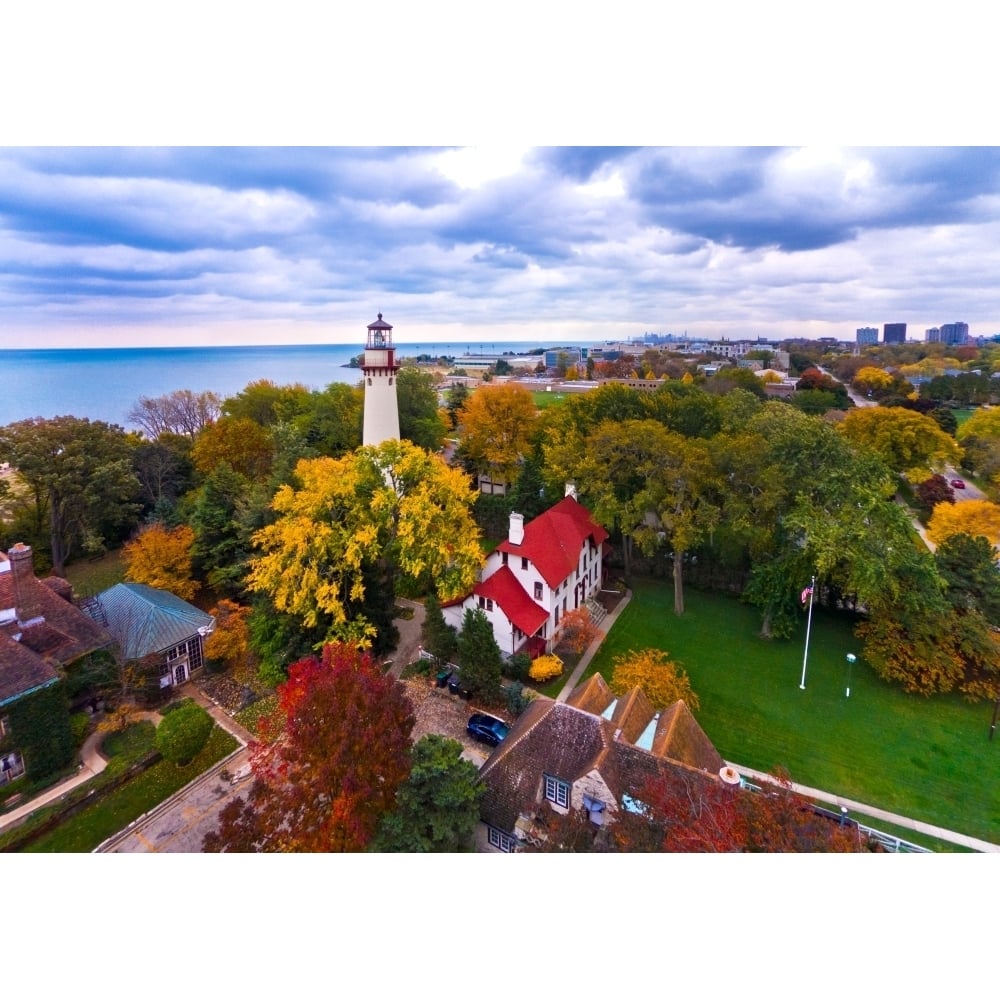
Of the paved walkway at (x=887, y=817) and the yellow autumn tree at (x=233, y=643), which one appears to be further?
the yellow autumn tree at (x=233, y=643)

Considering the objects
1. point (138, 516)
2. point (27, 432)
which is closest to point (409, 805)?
point (27, 432)

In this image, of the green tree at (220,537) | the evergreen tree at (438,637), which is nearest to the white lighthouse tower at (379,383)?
the green tree at (220,537)

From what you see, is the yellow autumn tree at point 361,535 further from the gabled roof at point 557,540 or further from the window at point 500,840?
the window at point 500,840

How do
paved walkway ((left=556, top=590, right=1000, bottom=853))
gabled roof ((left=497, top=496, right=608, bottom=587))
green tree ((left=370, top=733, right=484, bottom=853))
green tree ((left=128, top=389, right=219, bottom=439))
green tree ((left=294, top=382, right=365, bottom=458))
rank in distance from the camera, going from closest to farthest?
1. green tree ((left=370, top=733, right=484, bottom=853))
2. paved walkway ((left=556, top=590, right=1000, bottom=853))
3. gabled roof ((left=497, top=496, right=608, bottom=587))
4. green tree ((left=294, top=382, right=365, bottom=458))
5. green tree ((left=128, top=389, right=219, bottom=439))

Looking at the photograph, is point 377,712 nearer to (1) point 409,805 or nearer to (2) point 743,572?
(1) point 409,805

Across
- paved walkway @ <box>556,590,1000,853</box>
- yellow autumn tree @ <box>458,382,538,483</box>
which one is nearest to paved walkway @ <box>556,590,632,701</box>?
paved walkway @ <box>556,590,1000,853</box>

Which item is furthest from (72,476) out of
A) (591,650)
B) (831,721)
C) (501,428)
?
(831,721)

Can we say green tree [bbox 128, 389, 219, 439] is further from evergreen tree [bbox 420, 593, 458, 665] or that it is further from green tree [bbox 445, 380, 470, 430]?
evergreen tree [bbox 420, 593, 458, 665]
